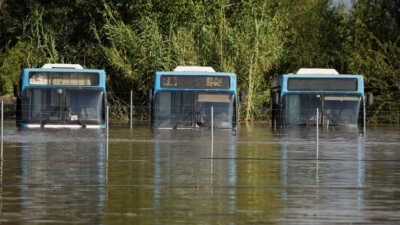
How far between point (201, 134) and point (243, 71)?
15886 mm

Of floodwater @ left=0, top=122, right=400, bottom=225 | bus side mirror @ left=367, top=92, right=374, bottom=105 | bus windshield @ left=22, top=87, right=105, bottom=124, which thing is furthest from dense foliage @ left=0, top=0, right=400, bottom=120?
floodwater @ left=0, top=122, right=400, bottom=225

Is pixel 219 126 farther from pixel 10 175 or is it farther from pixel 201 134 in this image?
pixel 10 175

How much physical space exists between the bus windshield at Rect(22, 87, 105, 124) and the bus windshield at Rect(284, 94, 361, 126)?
23.4 ft

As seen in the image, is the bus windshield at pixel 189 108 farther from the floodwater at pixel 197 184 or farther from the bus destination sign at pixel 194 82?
the floodwater at pixel 197 184

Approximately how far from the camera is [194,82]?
131ft

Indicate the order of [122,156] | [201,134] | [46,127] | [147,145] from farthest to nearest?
[46,127], [201,134], [147,145], [122,156]

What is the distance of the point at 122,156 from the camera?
23578mm

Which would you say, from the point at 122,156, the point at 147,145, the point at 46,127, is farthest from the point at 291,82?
the point at 122,156

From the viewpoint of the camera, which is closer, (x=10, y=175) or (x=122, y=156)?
(x=10, y=175)

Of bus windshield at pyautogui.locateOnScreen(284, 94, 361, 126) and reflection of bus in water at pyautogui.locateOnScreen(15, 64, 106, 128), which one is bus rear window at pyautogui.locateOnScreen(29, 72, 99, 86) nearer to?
reflection of bus in water at pyautogui.locateOnScreen(15, 64, 106, 128)

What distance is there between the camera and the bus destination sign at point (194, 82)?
3947 centimetres

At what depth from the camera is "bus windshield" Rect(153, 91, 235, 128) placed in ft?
129

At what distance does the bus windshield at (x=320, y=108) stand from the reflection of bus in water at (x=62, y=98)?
7.11m

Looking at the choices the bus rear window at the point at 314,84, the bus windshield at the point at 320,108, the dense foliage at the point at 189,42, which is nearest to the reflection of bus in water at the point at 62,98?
the bus windshield at the point at 320,108
